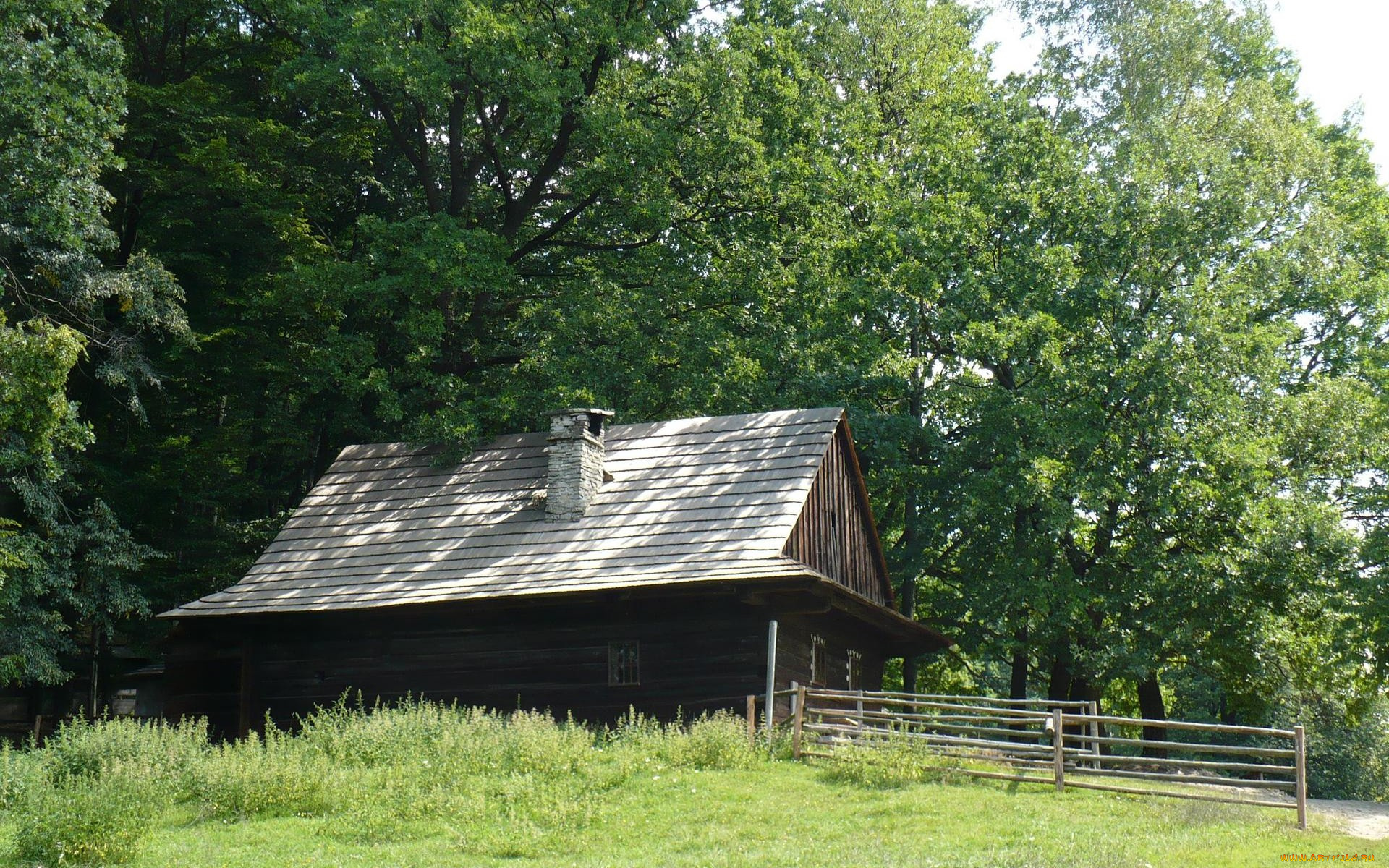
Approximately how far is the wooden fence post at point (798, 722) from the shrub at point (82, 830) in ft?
26.5

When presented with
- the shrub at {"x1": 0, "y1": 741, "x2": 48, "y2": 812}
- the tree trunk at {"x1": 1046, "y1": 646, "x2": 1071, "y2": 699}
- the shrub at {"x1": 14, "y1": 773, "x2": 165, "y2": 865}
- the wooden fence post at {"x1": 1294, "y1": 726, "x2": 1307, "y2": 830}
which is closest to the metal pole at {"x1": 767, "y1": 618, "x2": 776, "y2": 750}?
the wooden fence post at {"x1": 1294, "y1": 726, "x2": 1307, "y2": 830}

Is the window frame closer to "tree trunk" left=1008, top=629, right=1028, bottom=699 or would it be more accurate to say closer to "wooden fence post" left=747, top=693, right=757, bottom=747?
"wooden fence post" left=747, top=693, right=757, bottom=747

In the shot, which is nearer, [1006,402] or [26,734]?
[1006,402]

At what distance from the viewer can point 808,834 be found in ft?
43.9

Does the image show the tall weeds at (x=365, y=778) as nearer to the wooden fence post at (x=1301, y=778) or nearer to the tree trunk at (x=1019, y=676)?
the wooden fence post at (x=1301, y=778)

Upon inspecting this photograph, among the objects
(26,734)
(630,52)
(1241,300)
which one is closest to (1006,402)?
(1241,300)

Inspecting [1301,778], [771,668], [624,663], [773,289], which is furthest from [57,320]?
[1301,778]

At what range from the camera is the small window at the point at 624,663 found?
822 inches

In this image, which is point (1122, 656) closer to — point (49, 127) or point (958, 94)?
point (958, 94)

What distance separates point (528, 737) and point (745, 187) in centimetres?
1803

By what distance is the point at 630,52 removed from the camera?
32.3 metres

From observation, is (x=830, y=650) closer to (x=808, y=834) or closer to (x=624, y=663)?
(x=624, y=663)

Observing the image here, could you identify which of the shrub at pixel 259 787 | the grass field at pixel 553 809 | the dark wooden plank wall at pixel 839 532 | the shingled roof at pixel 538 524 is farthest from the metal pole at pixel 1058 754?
the shrub at pixel 259 787

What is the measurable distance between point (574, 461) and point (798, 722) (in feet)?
24.6
